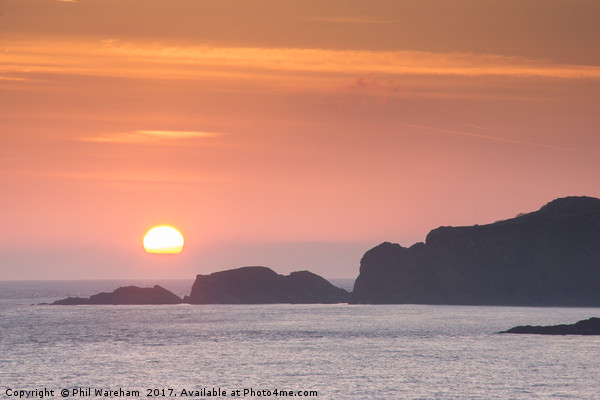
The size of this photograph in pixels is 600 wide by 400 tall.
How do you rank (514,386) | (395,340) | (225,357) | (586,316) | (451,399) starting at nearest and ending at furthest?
(451,399)
(514,386)
(225,357)
(395,340)
(586,316)

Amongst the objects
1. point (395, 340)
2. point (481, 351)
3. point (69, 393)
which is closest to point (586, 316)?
point (395, 340)

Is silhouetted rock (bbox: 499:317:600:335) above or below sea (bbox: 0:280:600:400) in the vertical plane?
above

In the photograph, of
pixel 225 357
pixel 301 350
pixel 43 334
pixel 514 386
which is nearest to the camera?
pixel 514 386

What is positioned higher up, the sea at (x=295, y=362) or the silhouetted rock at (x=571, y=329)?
the silhouetted rock at (x=571, y=329)

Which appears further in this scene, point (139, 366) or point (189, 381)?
point (139, 366)

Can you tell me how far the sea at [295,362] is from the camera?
82.8 metres

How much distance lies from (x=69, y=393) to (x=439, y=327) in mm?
93023

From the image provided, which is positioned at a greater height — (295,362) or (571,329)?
(571,329)

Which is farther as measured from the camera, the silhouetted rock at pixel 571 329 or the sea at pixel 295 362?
the silhouetted rock at pixel 571 329

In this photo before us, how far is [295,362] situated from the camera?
104812 mm

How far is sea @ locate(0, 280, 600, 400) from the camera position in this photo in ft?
271

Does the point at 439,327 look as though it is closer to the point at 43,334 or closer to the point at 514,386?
the point at 43,334

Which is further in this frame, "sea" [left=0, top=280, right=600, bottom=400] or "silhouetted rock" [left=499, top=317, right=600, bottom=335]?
"silhouetted rock" [left=499, top=317, right=600, bottom=335]

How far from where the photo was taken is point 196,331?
15775 centimetres
